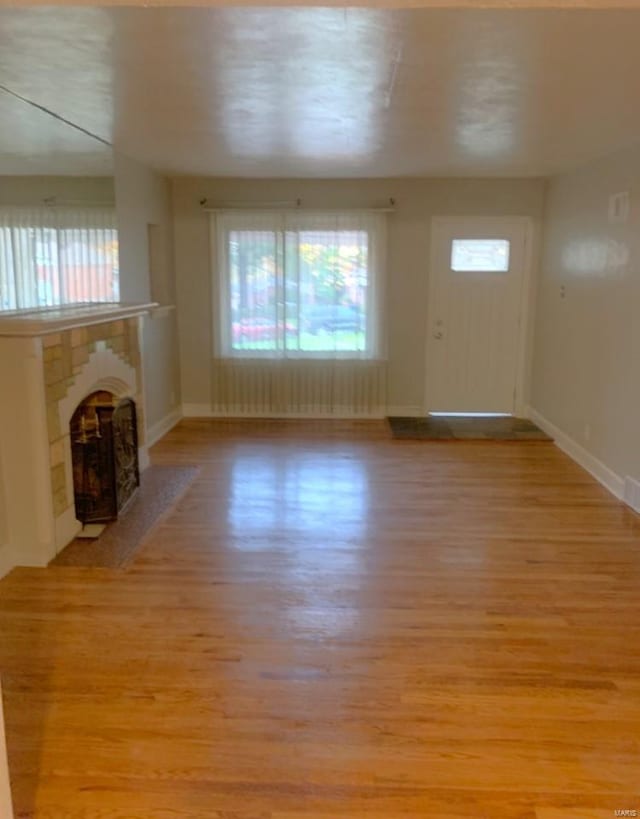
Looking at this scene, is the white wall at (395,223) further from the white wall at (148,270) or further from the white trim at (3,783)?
the white trim at (3,783)

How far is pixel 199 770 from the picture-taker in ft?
6.87

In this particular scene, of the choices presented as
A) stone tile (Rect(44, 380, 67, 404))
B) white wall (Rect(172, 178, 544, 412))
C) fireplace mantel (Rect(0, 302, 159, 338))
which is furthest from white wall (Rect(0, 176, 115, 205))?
white wall (Rect(172, 178, 544, 412))

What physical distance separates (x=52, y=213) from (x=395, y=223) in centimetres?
366

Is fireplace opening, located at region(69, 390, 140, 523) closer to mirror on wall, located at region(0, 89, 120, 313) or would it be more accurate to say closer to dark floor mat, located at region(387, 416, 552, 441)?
mirror on wall, located at region(0, 89, 120, 313)

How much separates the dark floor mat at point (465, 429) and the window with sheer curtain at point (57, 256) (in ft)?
9.82

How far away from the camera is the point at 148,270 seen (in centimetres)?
595

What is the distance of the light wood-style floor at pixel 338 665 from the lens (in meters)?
2.03

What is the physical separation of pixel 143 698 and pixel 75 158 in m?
3.35

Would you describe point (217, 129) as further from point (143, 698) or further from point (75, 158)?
point (143, 698)

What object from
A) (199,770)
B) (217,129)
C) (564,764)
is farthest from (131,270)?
(564,764)

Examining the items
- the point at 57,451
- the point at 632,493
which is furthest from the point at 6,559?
the point at 632,493

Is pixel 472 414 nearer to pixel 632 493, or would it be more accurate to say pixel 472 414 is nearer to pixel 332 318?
pixel 332 318

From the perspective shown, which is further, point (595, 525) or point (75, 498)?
point (595, 525)

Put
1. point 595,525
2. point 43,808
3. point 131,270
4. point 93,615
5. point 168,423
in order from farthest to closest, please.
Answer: point 168,423
point 131,270
point 595,525
point 93,615
point 43,808
